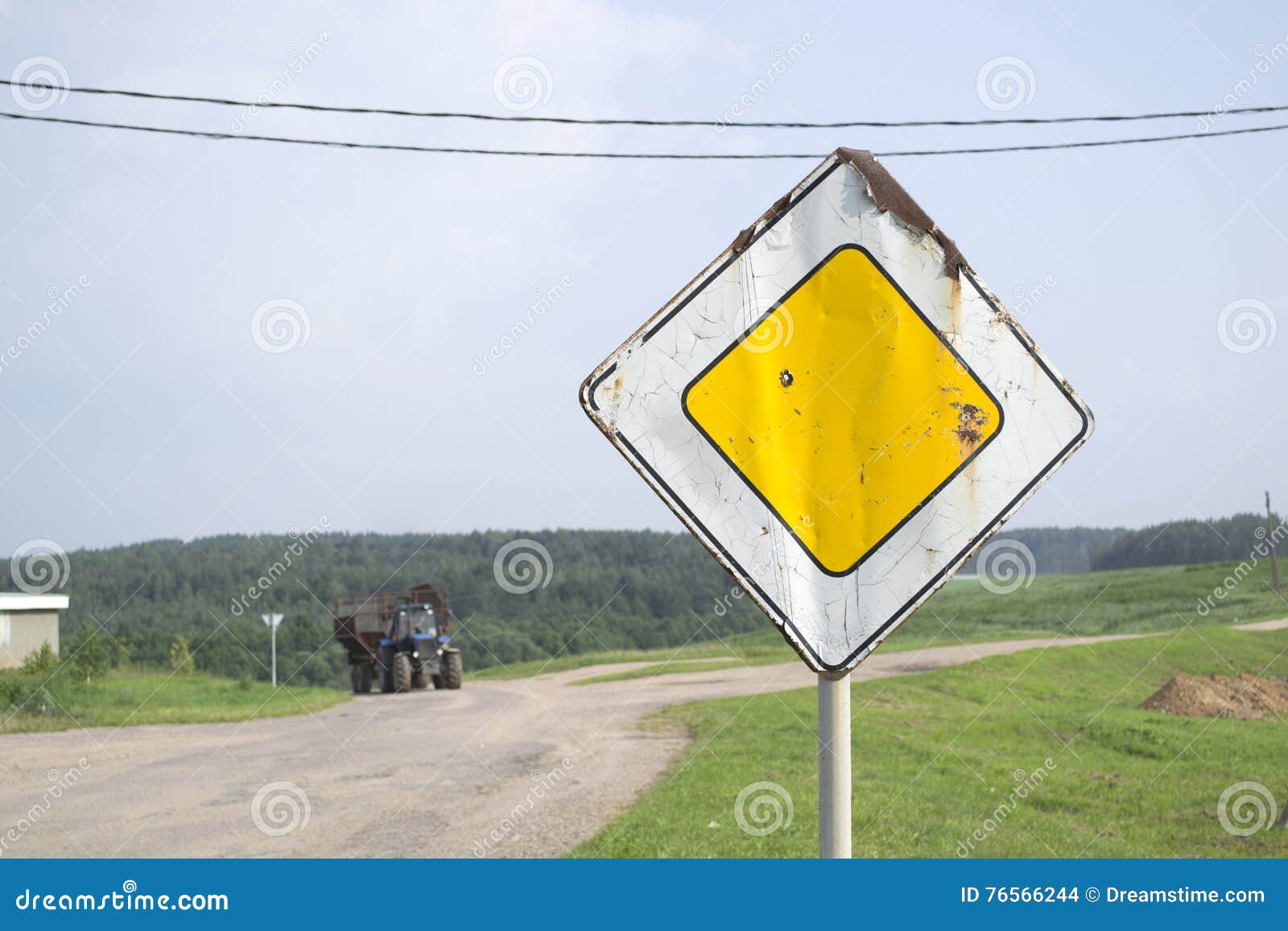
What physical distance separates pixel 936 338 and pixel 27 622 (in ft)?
103

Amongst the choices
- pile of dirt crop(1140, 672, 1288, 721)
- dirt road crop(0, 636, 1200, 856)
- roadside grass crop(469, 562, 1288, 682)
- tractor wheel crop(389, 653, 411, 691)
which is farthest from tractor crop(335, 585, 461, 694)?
pile of dirt crop(1140, 672, 1288, 721)

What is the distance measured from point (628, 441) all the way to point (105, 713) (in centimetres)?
2146

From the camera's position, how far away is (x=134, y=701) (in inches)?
837

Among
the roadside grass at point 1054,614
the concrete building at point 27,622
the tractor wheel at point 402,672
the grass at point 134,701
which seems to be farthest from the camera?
the roadside grass at point 1054,614

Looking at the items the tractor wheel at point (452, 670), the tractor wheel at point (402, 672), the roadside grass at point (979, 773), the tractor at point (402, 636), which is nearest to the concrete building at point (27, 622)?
the tractor at point (402, 636)

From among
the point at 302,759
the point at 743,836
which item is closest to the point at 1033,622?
the point at 302,759

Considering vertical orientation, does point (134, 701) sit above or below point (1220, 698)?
above

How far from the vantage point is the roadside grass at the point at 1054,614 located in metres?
34.8

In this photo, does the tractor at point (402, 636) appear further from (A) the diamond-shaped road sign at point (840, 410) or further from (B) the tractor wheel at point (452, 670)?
(A) the diamond-shaped road sign at point (840, 410)

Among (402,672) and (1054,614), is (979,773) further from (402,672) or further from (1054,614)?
(1054,614)

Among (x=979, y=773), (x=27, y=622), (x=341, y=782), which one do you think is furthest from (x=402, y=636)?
(x=979, y=773)

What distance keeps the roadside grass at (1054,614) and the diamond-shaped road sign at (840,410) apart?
1206 inches

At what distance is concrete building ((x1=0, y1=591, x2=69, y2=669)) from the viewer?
26.9 metres

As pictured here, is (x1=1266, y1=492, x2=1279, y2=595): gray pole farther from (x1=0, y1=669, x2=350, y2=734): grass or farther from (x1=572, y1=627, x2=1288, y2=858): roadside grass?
(x1=0, y1=669, x2=350, y2=734): grass
